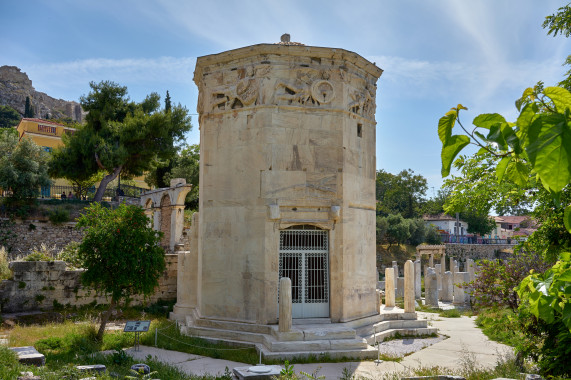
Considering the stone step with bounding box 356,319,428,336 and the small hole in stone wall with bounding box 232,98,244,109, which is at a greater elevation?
the small hole in stone wall with bounding box 232,98,244,109

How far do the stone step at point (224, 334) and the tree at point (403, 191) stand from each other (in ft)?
171

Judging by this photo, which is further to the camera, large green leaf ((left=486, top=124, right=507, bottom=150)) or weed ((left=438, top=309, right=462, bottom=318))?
weed ((left=438, top=309, right=462, bottom=318))

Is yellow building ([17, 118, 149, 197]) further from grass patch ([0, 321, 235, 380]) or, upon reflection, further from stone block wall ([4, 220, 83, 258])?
grass patch ([0, 321, 235, 380])

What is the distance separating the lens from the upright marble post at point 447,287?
22.6 m

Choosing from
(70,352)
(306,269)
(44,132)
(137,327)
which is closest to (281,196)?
(306,269)

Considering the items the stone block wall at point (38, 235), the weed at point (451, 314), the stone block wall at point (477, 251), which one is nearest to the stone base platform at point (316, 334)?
the weed at point (451, 314)

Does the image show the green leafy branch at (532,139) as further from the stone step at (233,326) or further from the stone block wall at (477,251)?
the stone block wall at (477,251)

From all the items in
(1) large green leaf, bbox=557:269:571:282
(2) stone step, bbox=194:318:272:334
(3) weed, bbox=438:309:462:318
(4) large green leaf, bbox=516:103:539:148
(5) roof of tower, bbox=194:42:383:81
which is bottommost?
(3) weed, bbox=438:309:462:318

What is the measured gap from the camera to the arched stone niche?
21453 millimetres

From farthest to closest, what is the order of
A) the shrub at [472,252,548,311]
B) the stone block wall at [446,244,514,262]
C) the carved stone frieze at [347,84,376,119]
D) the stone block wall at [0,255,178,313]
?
1. the stone block wall at [446,244,514,262]
2. the stone block wall at [0,255,178,313]
3. the carved stone frieze at [347,84,376,119]
4. the shrub at [472,252,548,311]

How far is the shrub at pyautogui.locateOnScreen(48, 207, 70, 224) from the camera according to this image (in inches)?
993

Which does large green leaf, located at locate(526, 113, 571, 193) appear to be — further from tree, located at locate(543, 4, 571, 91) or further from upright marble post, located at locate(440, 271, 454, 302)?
upright marble post, located at locate(440, 271, 454, 302)

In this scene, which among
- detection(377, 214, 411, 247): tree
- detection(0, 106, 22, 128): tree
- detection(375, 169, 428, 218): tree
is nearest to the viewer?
detection(377, 214, 411, 247): tree

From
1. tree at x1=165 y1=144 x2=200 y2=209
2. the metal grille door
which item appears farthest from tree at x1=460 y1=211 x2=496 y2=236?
the metal grille door
